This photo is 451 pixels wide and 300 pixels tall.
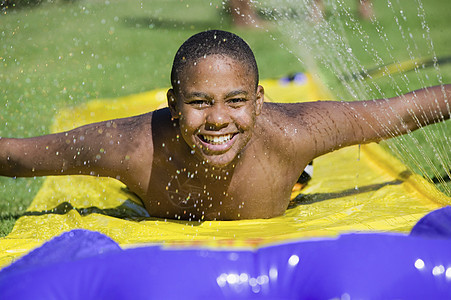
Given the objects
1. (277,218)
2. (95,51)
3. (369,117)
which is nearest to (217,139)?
(277,218)

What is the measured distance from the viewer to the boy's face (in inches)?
99.9

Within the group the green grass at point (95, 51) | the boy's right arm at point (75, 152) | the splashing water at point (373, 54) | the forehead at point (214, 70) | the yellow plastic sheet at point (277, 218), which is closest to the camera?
the forehead at point (214, 70)

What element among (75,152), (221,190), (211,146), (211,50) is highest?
(211,50)

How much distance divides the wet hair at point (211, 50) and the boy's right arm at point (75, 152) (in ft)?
1.26

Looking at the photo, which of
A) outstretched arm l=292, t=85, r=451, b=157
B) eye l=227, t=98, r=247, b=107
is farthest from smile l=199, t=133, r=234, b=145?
outstretched arm l=292, t=85, r=451, b=157

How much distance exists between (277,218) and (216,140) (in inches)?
25.0

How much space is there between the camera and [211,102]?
2.56 m

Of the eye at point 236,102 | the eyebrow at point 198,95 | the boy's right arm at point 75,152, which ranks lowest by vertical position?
the boy's right arm at point 75,152

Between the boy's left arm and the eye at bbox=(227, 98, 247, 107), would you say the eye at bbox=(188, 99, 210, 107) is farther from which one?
the boy's left arm

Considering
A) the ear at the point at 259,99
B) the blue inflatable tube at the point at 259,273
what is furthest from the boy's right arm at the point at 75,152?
the blue inflatable tube at the point at 259,273

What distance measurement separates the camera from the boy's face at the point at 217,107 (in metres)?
2.54

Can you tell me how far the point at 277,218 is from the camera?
3023 millimetres

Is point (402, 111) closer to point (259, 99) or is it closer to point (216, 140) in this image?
point (259, 99)

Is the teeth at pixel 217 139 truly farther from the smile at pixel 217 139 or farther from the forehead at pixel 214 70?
the forehead at pixel 214 70
